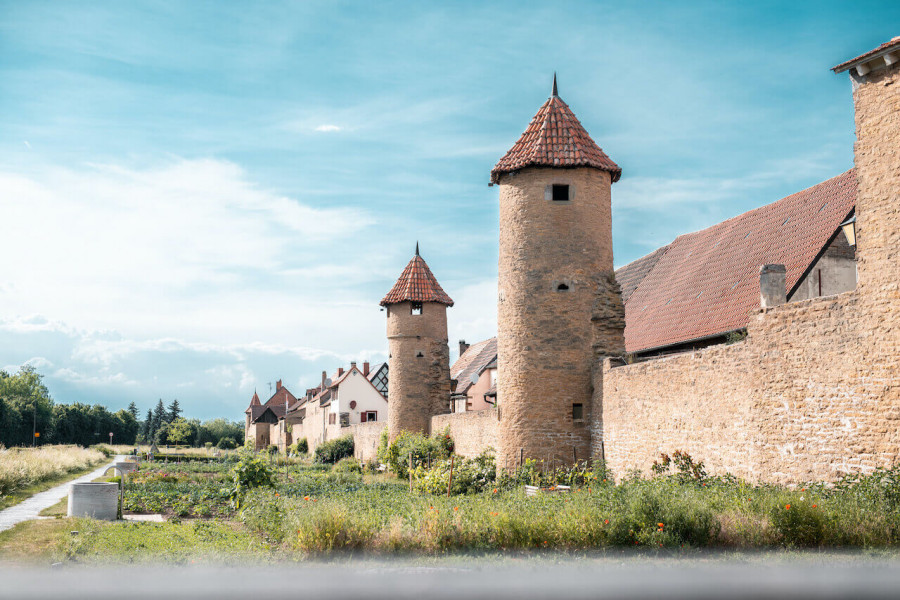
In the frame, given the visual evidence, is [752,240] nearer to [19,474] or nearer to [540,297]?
[540,297]

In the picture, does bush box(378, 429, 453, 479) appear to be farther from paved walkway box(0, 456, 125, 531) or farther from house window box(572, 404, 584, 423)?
paved walkway box(0, 456, 125, 531)

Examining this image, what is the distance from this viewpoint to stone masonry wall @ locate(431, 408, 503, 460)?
82.0ft

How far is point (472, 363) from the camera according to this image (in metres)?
46.3

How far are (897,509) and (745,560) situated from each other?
2.56 metres

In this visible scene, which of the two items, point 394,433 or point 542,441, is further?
point 394,433

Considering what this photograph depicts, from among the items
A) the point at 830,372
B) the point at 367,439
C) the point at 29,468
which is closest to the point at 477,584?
the point at 830,372

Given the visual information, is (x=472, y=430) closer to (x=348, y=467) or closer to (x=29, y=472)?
(x=348, y=467)

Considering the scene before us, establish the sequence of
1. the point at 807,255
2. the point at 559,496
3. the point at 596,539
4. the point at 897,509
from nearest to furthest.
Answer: the point at 897,509 < the point at 596,539 < the point at 559,496 < the point at 807,255

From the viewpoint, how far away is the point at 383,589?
124 centimetres

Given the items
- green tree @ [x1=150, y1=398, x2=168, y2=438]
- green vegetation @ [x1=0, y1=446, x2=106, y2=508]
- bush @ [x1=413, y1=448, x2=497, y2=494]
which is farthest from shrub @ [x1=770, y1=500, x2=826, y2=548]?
green tree @ [x1=150, y1=398, x2=168, y2=438]

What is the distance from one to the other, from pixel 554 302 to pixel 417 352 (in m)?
15.3

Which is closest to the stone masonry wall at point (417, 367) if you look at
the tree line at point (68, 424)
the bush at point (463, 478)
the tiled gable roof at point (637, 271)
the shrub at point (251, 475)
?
the tiled gable roof at point (637, 271)

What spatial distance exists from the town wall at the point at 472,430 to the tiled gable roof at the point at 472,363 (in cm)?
1131

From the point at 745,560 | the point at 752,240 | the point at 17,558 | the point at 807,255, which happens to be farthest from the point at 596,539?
the point at 752,240
